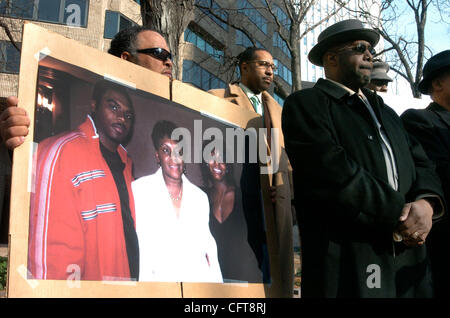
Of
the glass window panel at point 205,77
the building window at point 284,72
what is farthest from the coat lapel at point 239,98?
the building window at point 284,72

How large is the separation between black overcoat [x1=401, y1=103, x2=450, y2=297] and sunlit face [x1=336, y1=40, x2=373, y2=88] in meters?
0.47

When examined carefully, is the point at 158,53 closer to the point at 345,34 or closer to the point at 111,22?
the point at 345,34

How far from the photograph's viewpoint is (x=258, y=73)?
3.62m

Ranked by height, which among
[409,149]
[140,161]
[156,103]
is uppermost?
[156,103]

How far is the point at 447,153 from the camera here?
8.18 feet

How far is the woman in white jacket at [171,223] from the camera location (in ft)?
5.96

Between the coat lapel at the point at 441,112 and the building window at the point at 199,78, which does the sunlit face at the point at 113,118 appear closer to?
the coat lapel at the point at 441,112

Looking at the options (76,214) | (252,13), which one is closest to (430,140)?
(76,214)

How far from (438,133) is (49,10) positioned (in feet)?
66.6

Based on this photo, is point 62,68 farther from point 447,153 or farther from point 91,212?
point 447,153

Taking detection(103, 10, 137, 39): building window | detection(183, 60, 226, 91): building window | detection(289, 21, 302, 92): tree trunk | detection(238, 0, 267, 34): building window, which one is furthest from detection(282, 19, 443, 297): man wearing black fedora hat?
detection(103, 10, 137, 39): building window

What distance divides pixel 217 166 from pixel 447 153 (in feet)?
4.16
